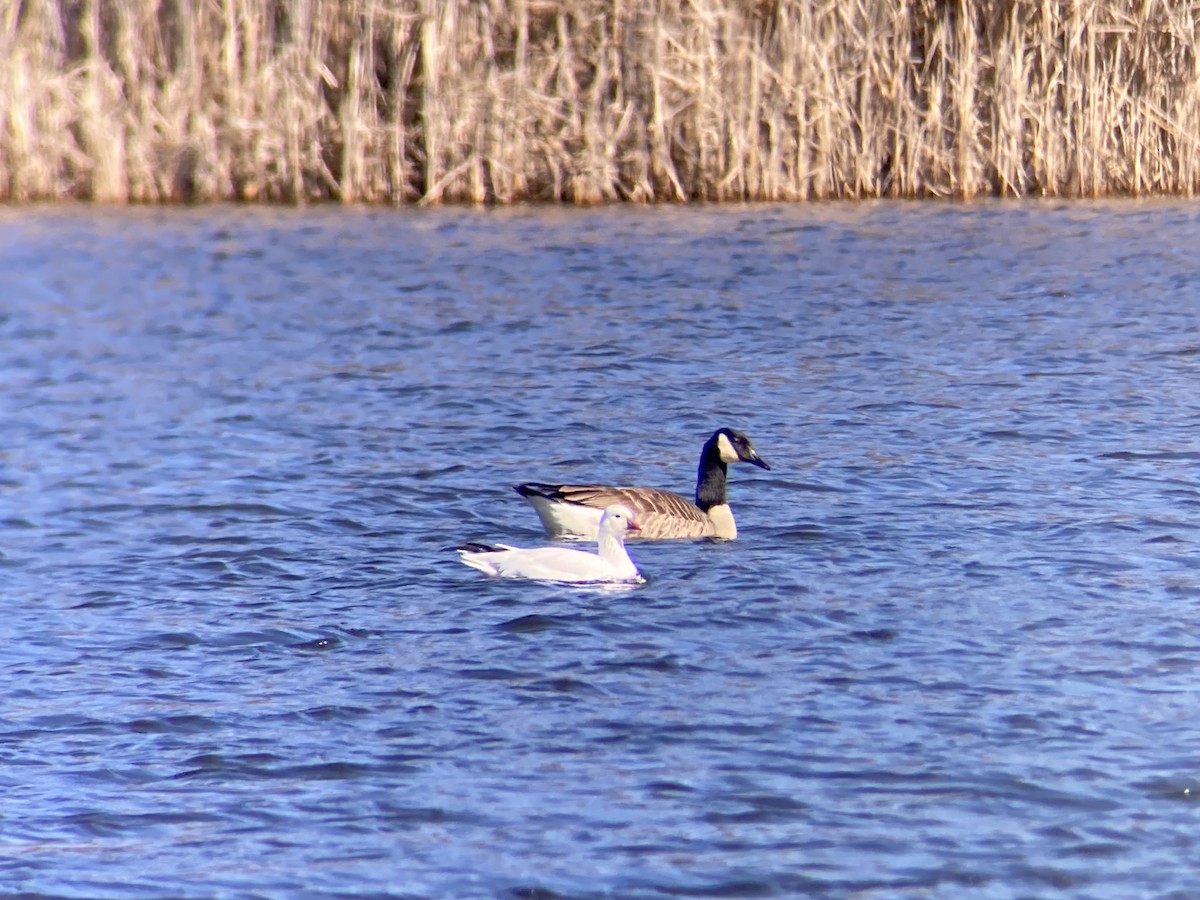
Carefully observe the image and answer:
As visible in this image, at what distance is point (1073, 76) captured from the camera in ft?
67.3

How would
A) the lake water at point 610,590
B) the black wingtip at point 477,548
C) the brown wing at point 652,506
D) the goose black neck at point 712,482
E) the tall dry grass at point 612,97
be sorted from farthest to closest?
1. the tall dry grass at point 612,97
2. the goose black neck at point 712,482
3. the brown wing at point 652,506
4. the black wingtip at point 477,548
5. the lake water at point 610,590

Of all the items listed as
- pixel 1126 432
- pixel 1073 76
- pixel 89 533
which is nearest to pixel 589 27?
pixel 1073 76

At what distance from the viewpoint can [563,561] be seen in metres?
8.60

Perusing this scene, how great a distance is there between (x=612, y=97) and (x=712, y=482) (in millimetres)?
11624

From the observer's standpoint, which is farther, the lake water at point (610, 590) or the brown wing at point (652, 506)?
the brown wing at point (652, 506)

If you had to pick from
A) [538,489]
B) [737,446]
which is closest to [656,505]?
[538,489]

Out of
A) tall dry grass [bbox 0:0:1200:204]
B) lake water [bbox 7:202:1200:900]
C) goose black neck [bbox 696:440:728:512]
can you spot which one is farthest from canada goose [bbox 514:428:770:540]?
tall dry grass [bbox 0:0:1200:204]

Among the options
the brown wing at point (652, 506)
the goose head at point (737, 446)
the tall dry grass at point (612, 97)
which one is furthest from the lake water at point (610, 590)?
the tall dry grass at point (612, 97)

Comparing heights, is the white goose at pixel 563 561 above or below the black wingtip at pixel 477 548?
below

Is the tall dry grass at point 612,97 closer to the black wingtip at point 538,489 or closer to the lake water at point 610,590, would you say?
the lake water at point 610,590

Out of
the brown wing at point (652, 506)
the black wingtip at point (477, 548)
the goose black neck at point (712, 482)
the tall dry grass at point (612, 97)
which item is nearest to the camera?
the black wingtip at point (477, 548)

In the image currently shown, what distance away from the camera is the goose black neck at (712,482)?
33.4 ft

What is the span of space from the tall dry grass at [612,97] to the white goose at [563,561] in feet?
41.5

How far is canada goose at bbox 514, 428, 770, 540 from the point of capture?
377 inches
